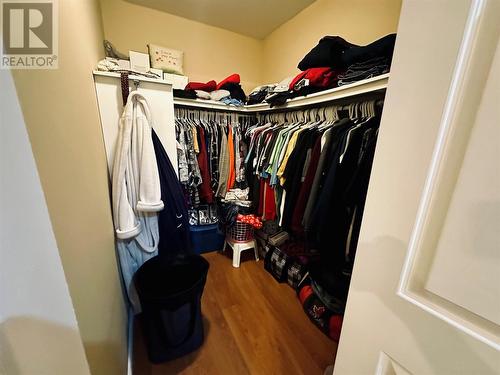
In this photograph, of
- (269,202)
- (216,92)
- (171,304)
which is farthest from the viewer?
(216,92)

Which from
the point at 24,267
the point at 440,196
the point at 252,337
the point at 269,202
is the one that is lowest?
the point at 252,337

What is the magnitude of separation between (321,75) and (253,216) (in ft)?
4.07

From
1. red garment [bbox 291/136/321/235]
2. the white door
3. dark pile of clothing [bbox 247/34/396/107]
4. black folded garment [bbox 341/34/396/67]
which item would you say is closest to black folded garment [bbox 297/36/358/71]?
dark pile of clothing [bbox 247/34/396/107]

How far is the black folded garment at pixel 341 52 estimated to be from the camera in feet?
3.25

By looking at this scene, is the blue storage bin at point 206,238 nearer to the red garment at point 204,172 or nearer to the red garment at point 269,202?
the red garment at point 204,172

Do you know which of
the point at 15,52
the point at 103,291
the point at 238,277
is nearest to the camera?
the point at 15,52

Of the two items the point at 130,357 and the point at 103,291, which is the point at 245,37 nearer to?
the point at 103,291

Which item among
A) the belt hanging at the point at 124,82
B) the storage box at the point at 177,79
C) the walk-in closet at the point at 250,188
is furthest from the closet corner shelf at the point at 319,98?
the belt hanging at the point at 124,82

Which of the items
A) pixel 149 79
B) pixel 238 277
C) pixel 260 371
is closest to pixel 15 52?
pixel 149 79

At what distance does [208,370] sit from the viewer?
109cm

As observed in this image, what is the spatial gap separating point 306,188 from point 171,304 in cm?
100

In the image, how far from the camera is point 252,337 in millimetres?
1276

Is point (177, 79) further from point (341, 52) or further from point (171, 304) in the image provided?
point (171, 304)

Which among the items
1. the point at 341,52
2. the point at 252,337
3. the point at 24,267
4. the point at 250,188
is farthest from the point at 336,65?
the point at 252,337
